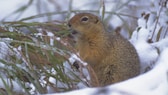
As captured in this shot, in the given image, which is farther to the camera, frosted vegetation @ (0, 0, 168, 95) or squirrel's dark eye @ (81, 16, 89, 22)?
A: squirrel's dark eye @ (81, 16, 89, 22)

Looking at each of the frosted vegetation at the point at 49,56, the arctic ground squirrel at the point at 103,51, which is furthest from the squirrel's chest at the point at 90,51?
the frosted vegetation at the point at 49,56

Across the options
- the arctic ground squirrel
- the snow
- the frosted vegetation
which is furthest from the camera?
the arctic ground squirrel

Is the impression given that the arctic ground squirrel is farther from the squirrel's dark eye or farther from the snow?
the snow

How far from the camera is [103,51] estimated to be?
312 cm

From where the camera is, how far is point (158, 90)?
1800 mm

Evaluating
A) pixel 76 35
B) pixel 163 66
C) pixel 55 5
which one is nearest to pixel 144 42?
pixel 76 35

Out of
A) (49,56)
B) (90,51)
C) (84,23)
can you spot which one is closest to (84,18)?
(84,23)

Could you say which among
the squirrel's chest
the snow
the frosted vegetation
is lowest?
the squirrel's chest

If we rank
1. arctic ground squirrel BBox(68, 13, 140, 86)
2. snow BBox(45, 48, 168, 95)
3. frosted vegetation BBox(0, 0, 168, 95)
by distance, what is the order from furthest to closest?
arctic ground squirrel BBox(68, 13, 140, 86) → frosted vegetation BBox(0, 0, 168, 95) → snow BBox(45, 48, 168, 95)

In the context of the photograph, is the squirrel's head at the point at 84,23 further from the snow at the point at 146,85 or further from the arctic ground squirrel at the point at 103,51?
the snow at the point at 146,85

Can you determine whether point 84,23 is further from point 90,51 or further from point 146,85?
point 146,85

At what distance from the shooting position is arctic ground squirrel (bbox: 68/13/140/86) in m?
3.01

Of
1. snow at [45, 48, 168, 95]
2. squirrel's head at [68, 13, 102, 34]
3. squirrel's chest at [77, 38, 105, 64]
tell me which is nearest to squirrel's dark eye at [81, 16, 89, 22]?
squirrel's head at [68, 13, 102, 34]

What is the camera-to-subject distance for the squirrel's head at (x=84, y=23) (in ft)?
10.0
